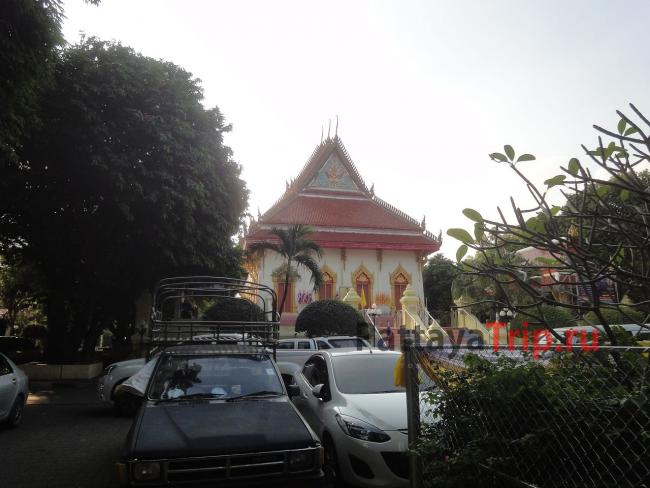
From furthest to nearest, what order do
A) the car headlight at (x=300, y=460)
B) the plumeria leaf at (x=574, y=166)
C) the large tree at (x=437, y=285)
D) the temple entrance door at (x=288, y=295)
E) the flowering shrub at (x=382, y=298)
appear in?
the large tree at (x=437, y=285) < the flowering shrub at (x=382, y=298) < the temple entrance door at (x=288, y=295) < the car headlight at (x=300, y=460) < the plumeria leaf at (x=574, y=166)

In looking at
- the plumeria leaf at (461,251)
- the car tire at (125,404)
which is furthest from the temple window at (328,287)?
the plumeria leaf at (461,251)

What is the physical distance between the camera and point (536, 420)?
284 centimetres

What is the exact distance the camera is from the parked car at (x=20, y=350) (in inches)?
862

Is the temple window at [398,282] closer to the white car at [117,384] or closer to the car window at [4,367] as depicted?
the white car at [117,384]

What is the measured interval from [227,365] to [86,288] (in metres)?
13.5

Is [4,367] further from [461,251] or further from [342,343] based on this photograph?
[342,343]

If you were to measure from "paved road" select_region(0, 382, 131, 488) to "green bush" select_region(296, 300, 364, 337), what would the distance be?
8.20 meters

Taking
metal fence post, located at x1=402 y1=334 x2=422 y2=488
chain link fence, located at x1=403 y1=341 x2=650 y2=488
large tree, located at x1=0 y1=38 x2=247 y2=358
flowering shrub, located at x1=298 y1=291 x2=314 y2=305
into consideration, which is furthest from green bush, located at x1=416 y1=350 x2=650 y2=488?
flowering shrub, located at x1=298 y1=291 x2=314 y2=305

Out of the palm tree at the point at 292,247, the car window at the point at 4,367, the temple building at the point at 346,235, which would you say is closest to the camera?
the car window at the point at 4,367

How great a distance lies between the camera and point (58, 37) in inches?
391

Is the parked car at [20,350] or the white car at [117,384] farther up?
the parked car at [20,350]

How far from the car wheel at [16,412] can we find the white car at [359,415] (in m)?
5.28

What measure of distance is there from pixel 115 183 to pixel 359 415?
11076 millimetres

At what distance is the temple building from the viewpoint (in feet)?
108
